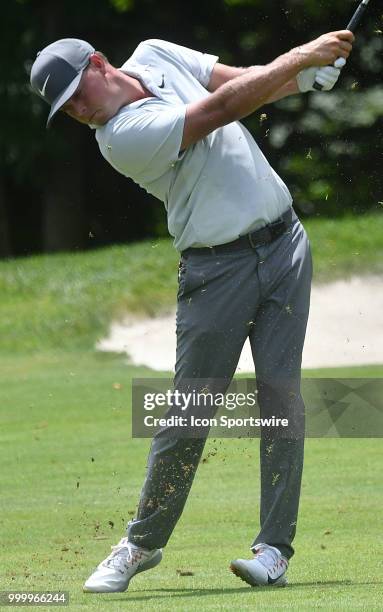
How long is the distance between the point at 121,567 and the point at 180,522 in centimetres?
143

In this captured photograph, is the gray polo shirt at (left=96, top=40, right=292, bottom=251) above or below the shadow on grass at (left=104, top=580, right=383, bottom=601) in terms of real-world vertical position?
above

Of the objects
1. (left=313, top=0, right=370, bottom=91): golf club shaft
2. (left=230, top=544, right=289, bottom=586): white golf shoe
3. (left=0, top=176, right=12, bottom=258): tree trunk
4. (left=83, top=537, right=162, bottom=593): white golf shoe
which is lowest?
(left=0, top=176, right=12, bottom=258): tree trunk

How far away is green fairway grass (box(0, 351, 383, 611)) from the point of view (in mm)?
4465

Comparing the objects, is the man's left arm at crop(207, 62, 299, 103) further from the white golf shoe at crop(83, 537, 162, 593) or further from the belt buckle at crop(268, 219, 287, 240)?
the white golf shoe at crop(83, 537, 162, 593)

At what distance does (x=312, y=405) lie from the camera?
7.78 meters

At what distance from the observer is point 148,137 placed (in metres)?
4.43

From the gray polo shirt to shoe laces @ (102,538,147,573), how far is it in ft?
3.20

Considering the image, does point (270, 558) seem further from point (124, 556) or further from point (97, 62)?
point (97, 62)

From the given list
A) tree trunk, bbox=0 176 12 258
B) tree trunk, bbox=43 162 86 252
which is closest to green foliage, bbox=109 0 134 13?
tree trunk, bbox=43 162 86 252

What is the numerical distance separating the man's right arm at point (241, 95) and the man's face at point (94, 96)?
26cm

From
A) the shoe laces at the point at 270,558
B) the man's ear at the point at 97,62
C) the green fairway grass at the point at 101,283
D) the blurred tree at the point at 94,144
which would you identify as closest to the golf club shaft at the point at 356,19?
the man's ear at the point at 97,62

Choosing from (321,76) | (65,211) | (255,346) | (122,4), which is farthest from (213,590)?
(65,211)

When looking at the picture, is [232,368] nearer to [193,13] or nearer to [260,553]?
[260,553]

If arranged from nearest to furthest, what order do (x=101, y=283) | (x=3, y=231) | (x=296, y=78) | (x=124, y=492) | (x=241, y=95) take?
(x=241, y=95)
(x=296, y=78)
(x=124, y=492)
(x=101, y=283)
(x=3, y=231)
